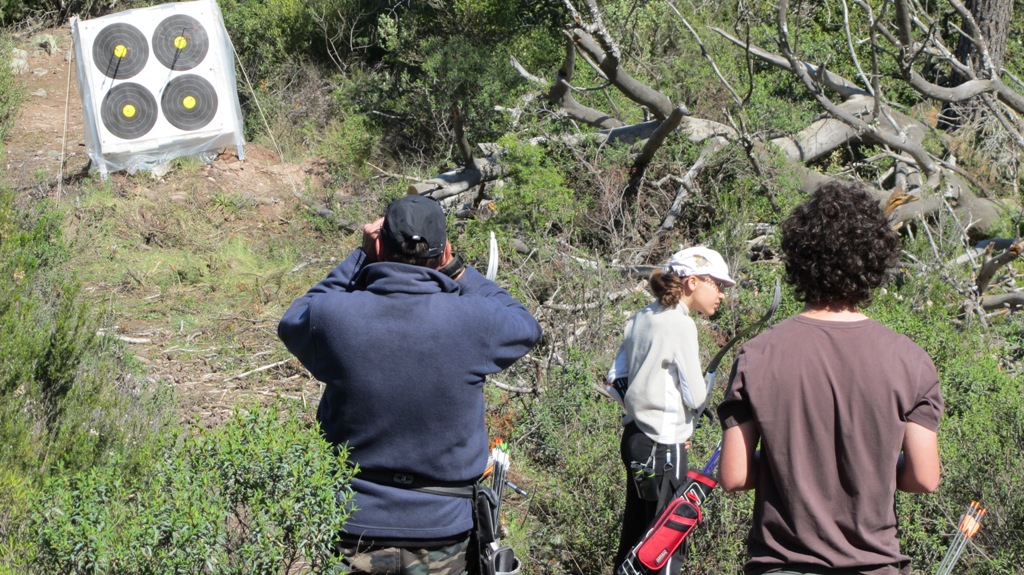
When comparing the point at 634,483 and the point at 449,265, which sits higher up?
the point at 449,265

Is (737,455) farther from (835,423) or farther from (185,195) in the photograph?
(185,195)

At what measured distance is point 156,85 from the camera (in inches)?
433

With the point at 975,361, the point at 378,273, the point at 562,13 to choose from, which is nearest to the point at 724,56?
the point at 562,13

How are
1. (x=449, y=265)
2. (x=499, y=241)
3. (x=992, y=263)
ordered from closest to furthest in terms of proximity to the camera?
1. (x=449, y=265)
2. (x=992, y=263)
3. (x=499, y=241)

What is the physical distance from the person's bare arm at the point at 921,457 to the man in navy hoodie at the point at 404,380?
3.17ft

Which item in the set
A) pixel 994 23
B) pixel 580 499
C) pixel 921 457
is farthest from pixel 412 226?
pixel 994 23

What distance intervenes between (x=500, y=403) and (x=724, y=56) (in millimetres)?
6463

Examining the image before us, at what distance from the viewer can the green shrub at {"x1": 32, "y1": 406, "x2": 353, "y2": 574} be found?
2.19 m

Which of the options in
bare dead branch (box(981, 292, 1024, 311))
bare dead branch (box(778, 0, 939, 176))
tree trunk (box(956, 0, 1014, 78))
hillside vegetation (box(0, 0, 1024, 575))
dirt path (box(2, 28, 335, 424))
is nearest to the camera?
hillside vegetation (box(0, 0, 1024, 575))

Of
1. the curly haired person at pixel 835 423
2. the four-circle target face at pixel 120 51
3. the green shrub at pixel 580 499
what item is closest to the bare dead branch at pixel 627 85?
the green shrub at pixel 580 499

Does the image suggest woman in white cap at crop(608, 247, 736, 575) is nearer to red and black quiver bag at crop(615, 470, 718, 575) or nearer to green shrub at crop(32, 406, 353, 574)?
red and black quiver bag at crop(615, 470, 718, 575)

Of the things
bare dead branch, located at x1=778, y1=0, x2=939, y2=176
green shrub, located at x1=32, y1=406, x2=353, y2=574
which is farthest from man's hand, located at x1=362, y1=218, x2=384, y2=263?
bare dead branch, located at x1=778, y1=0, x2=939, y2=176

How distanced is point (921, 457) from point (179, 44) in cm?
1071

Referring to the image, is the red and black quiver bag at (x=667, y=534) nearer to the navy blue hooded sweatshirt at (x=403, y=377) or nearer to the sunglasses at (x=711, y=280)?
the sunglasses at (x=711, y=280)
